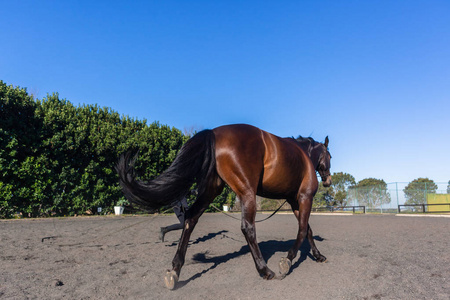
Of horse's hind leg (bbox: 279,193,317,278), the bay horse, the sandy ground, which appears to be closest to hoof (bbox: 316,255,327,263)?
the sandy ground

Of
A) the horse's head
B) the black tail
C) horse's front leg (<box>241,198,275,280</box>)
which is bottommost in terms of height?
horse's front leg (<box>241,198,275,280</box>)

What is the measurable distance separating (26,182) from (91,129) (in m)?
4.01

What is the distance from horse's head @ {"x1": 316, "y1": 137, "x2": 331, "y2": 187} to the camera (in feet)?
20.4

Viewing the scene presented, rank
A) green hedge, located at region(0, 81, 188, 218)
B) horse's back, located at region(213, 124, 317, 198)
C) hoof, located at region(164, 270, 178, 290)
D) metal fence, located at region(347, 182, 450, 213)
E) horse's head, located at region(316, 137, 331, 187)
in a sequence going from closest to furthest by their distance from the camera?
1. hoof, located at region(164, 270, 178, 290)
2. horse's back, located at region(213, 124, 317, 198)
3. horse's head, located at region(316, 137, 331, 187)
4. green hedge, located at region(0, 81, 188, 218)
5. metal fence, located at region(347, 182, 450, 213)

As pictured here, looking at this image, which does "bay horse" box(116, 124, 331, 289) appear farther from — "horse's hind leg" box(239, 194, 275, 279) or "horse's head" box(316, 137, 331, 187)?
"horse's head" box(316, 137, 331, 187)

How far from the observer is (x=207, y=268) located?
4297 mm

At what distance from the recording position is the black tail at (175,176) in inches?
139

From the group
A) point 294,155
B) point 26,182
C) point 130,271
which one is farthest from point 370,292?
point 26,182

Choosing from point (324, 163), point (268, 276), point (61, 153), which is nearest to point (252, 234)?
point (268, 276)

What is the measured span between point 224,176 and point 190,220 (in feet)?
2.48

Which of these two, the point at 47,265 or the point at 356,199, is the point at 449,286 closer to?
the point at 47,265

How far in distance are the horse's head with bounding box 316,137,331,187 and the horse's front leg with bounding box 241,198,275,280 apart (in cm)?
303

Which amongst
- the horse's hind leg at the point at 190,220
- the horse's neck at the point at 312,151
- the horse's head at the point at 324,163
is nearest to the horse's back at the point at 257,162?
the horse's hind leg at the point at 190,220

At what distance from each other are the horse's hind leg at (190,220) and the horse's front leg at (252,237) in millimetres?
579
